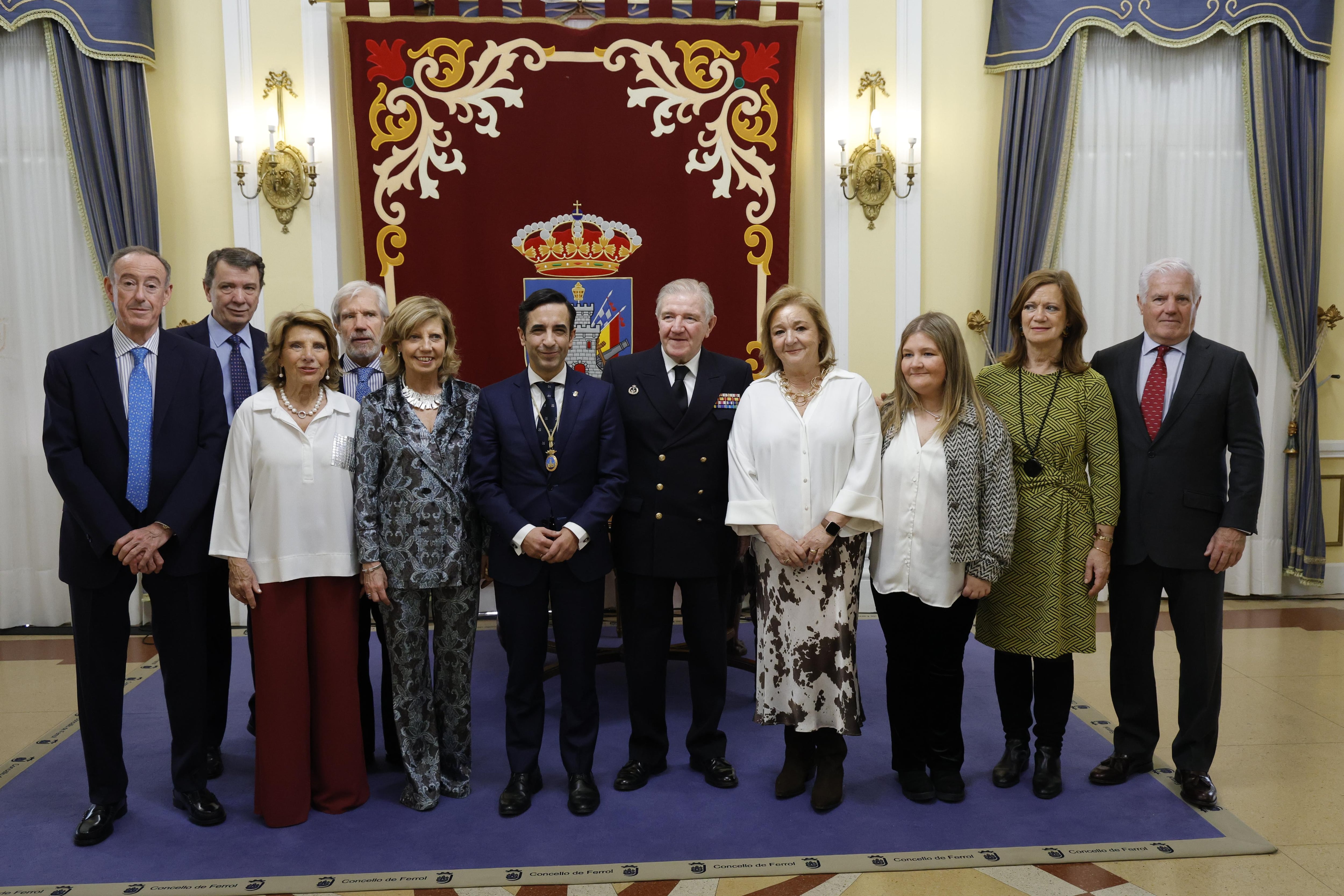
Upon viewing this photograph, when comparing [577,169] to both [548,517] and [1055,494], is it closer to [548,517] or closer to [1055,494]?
[548,517]

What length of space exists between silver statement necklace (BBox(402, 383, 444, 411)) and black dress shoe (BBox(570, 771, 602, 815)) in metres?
1.23

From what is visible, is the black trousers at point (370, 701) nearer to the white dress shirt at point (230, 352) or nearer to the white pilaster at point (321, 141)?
the white dress shirt at point (230, 352)

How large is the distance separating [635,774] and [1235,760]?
2085 millimetres

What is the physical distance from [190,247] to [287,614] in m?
3.07

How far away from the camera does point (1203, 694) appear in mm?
2967

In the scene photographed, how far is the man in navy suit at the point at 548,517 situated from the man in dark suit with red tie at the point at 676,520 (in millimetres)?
96

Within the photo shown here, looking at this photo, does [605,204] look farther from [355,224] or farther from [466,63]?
[355,224]

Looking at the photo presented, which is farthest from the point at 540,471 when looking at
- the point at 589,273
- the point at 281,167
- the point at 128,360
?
the point at 281,167

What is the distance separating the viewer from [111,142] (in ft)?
15.8

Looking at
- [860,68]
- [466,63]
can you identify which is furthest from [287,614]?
[860,68]

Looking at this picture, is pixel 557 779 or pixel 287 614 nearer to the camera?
pixel 287 614

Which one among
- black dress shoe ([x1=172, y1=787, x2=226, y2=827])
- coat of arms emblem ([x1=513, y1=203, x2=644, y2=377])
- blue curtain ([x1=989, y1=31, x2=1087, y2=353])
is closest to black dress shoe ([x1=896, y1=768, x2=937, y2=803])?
black dress shoe ([x1=172, y1=787, x2=226, y2=827])

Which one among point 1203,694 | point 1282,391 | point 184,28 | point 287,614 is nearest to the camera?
point 287,614

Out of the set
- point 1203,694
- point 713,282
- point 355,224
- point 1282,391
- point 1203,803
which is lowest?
point 1203,803
